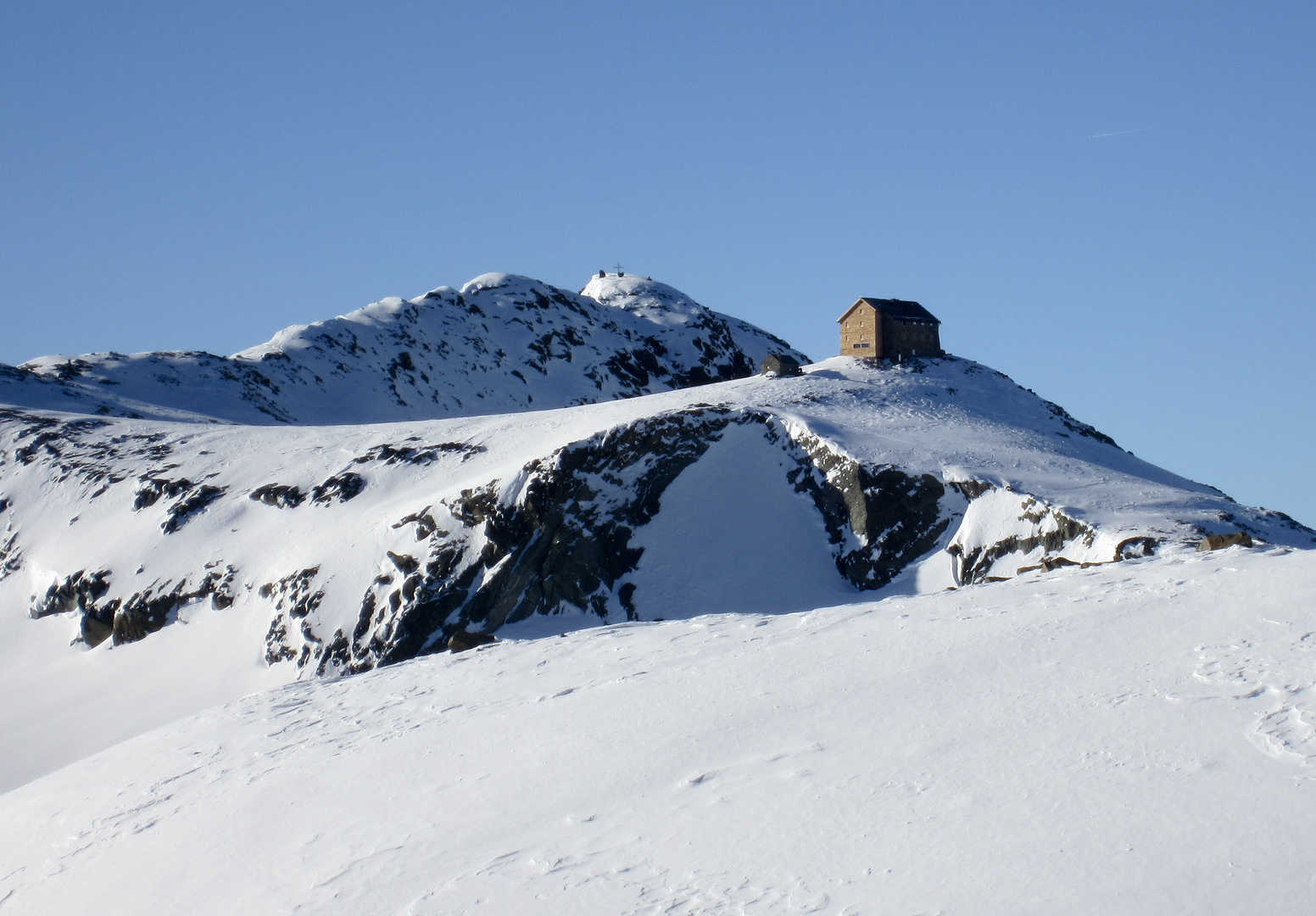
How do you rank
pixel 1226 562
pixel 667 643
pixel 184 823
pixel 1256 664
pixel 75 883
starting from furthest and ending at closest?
pixel 667 643, pixel 1226 562, pixel 184 823, pixel 75 883, pixel 1256 664

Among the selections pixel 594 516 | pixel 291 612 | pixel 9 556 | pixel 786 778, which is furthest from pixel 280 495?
pixel 786 778

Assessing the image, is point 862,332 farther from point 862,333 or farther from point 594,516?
point 594,516

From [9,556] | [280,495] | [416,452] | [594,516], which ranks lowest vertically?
[9,556]

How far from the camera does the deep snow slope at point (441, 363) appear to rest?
9956cm

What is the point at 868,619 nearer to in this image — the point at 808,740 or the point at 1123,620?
the point at 1123,620

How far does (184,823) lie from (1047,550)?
121 ft

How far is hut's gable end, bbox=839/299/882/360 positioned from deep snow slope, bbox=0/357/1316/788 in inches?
227

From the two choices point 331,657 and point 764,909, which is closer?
point 764,909

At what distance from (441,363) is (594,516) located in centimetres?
7355

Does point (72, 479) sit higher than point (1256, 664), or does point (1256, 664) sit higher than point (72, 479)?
point (72, 479)

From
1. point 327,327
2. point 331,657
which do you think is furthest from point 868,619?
point 327,327

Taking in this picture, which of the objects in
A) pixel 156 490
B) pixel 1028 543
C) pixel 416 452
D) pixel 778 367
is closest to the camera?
pixel 1028 543

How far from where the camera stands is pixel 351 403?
4365 inches

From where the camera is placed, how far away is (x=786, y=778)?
653 inches
